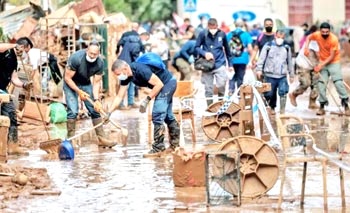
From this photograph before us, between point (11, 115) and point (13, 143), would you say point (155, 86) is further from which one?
point (13, 143)

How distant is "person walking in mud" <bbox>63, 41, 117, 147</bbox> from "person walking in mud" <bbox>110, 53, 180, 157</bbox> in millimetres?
1218

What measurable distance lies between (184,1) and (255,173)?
3322 centimetres

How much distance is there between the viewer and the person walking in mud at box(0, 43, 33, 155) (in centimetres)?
1590

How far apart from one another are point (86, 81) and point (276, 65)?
473cm

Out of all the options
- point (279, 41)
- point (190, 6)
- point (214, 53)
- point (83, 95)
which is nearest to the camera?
point (83, 95)

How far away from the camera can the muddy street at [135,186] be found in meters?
11.9

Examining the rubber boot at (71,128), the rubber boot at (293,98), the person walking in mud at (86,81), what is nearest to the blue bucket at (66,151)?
the person walking in mud at (86,81)

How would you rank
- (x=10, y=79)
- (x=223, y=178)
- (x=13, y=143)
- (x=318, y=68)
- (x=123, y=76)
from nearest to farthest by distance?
(x=223, y=178), (x=123, y=76), (x=10, y=79), (x=13, y=143), (x=318, y=68)

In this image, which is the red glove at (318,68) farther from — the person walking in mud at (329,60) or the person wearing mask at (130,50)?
the person wearing mask at (130,50)

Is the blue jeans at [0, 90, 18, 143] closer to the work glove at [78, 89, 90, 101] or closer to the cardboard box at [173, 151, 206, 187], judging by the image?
the work glove at [78, 89, 90, 101]

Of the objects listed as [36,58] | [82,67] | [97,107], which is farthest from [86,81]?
[36,58]

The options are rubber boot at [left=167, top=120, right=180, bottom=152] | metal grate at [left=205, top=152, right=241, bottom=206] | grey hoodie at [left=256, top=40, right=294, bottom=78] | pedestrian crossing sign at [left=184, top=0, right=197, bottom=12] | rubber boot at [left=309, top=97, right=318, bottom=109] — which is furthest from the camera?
pedestrian crossing sign at [left=184, top=0, right=197, bottom=12]

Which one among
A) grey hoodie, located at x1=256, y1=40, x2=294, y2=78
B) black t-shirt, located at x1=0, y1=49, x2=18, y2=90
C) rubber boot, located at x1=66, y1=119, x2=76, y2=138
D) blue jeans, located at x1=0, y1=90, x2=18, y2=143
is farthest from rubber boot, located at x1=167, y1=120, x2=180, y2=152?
grey hoodie, located at x1=256, y1=40, x2=294, y2=78

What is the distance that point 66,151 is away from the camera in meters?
15.6
